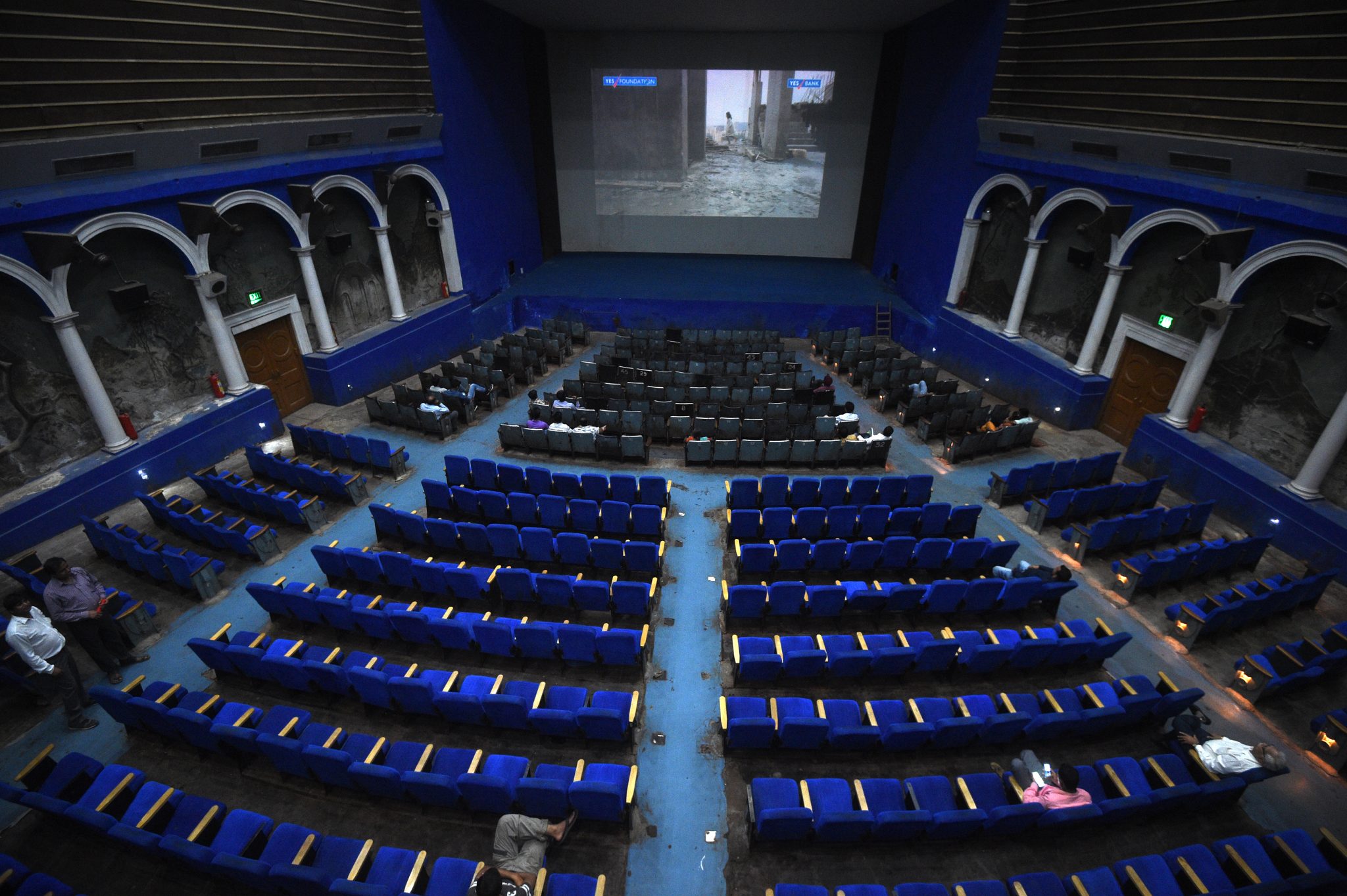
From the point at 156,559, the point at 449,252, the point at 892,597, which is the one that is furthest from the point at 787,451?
the point at 449,252

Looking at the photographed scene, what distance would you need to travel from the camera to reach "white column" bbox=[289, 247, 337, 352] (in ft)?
42.4

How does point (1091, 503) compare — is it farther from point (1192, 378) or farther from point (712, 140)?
point (712, 140)

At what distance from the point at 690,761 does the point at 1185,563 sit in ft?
24.4

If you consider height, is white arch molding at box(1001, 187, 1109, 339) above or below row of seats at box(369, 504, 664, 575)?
above

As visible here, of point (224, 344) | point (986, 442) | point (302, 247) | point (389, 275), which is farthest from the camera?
point (389, 275)

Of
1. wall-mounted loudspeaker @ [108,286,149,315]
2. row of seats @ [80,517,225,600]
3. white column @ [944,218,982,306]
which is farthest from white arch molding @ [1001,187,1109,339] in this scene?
wall-mounted loudspeaker @ [108,286,149,315]

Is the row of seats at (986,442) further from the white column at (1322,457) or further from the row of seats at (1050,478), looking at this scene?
the white column at (1322,457)

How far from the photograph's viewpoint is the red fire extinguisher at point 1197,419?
10.7 m

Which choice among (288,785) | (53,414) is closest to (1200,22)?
(288,785)

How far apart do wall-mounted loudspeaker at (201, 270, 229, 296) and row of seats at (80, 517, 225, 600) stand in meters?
4.57

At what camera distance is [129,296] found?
32.6ft

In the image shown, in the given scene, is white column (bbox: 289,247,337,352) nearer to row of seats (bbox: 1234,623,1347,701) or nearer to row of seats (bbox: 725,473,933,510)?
row of seats (bbox: 725,473,933,510)

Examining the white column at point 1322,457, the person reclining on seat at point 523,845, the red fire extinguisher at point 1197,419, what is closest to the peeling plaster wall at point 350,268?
the person reclining on seat at point 523,845

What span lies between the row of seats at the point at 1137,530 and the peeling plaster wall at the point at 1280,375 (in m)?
1.73
